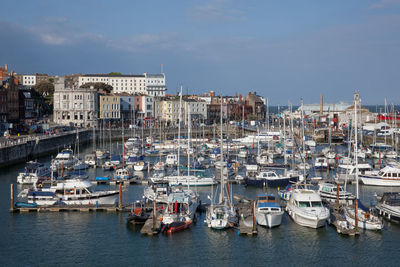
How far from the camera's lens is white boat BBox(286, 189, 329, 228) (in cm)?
3341

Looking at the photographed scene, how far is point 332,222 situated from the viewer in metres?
34.6

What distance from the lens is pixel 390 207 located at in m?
36.0

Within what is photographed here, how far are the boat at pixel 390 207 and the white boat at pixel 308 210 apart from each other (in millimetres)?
4874

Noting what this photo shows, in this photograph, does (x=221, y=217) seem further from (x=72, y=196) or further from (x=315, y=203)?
(x=72, y=196)

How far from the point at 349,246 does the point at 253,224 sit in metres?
5.81

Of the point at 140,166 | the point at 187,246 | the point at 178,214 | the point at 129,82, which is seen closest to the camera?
the point at 187,246

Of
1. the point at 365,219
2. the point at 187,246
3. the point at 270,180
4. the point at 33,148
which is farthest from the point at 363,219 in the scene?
the point at 33,148

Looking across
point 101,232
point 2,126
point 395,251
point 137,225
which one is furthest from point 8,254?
point 2,126

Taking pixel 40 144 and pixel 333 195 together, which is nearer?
pixel 333 195

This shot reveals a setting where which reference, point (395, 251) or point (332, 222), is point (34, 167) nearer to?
point (332, 222)

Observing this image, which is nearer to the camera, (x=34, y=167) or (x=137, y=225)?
(x=137, y=225)

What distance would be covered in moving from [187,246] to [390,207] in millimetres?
14591

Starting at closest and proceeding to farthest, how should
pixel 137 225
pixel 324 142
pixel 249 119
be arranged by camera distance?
pixel 137 225, pixel 324 142, pixel 249 119

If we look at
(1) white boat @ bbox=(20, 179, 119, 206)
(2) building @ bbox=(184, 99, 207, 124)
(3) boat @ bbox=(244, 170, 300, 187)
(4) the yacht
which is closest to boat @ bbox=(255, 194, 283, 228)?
(4) the yacht
